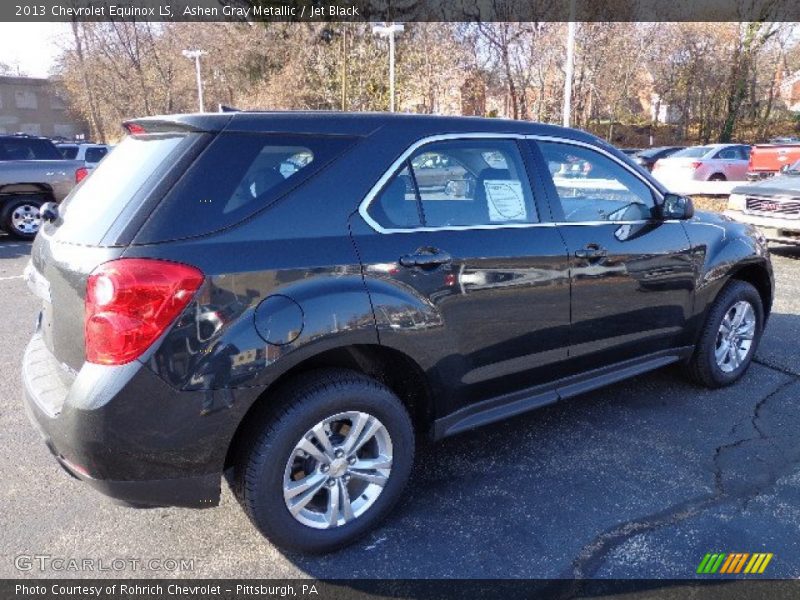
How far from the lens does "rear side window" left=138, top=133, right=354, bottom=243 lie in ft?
7.14

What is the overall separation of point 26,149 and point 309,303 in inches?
454

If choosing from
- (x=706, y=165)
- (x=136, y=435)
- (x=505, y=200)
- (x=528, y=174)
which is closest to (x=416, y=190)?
(x=505, y=200)

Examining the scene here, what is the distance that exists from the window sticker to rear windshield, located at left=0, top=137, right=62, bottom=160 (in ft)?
36.5

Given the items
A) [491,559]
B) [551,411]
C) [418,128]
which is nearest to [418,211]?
[418,128]

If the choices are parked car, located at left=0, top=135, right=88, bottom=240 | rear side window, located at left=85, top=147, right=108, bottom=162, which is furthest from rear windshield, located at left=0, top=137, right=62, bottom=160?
rear side window, located at left=85, top=147, right=108, bottom=162

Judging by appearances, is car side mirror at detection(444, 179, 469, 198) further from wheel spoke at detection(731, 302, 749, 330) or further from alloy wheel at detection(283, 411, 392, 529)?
wheel spoke at detection(731, 302, 749, 330)

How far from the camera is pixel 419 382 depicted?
2.79 metres

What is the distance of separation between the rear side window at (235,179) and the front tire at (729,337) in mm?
2924

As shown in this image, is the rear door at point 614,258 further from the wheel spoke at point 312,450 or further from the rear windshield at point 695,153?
the rear windshield at point 695,153

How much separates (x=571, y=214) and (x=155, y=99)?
1683 inches

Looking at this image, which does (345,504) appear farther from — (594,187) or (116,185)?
(594,187)

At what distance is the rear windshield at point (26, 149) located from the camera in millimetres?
11047

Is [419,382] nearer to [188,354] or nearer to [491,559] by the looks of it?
[491,559]

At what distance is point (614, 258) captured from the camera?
335 cm
